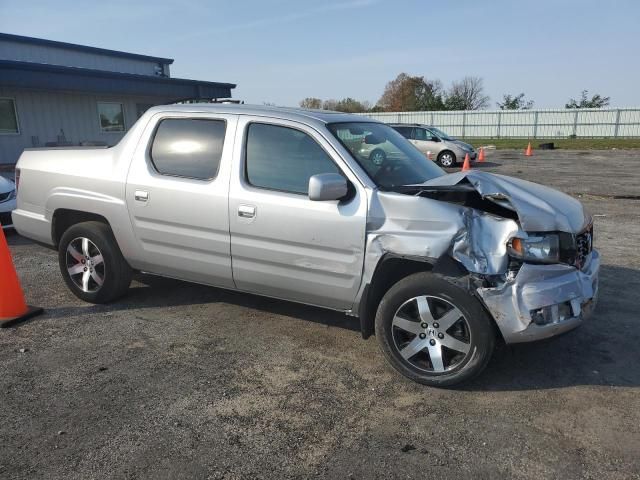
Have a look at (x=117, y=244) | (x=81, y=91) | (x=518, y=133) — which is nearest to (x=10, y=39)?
(x=81, y=91)

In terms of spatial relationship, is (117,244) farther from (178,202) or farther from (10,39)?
(10,39)

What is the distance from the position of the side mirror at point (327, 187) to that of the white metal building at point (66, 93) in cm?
1351

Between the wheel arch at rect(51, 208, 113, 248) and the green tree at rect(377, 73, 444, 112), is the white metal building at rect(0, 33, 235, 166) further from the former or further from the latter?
the green tree at rect(377, 73, 444, 112)

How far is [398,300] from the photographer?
3.40 m

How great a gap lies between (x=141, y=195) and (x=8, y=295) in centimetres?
153

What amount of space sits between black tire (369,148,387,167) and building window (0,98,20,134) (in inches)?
662

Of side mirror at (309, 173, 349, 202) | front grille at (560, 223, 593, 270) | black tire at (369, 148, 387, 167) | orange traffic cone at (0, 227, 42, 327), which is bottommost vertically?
orange traffic cone at (0, 227, 42, 327)

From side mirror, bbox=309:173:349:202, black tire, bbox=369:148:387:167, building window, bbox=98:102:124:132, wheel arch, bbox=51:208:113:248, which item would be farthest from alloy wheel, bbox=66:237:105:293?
building window, bbox=98:102:124:132

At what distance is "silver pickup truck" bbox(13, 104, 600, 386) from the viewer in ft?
10.5

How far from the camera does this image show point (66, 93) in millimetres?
18438

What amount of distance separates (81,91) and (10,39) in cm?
363

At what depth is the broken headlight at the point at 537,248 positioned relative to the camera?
317 cm

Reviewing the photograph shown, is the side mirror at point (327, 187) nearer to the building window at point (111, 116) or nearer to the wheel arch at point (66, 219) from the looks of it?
the wheel arch at point (66, 219)

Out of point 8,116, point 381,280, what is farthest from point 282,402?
point 8,116
